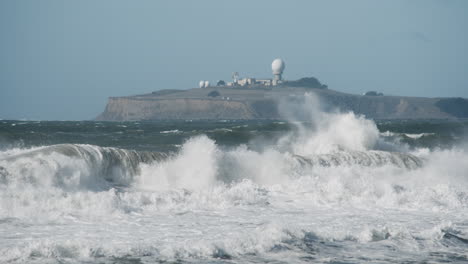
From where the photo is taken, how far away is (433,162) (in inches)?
1103

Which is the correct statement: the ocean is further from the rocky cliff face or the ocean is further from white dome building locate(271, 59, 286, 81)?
white dome building locate(271, 59, 286, 81)

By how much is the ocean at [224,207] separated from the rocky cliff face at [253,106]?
12628 cm

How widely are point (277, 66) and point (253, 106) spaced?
80.5ft

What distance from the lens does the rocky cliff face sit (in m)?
154

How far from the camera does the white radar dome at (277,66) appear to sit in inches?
6789

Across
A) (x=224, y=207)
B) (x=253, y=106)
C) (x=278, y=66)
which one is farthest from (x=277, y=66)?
(x=224, y=207)

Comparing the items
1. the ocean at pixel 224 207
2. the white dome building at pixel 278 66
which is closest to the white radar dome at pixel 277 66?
the white dome building at pixel 278 66

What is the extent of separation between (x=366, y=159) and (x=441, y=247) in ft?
43.4

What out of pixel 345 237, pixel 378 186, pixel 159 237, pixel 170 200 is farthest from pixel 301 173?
pixel 159 237

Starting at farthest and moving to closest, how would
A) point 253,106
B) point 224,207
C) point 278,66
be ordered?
1. point 278,66
2. point 253,106
3. point 224,207

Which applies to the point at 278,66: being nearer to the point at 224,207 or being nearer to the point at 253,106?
the point at 253,106

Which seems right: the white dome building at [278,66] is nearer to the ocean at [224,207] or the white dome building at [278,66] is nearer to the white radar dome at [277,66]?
the white radar dome at [277,66]

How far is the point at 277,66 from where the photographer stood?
174 metres

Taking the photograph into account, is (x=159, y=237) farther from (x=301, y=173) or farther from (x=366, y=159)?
(x=366, y=159)
